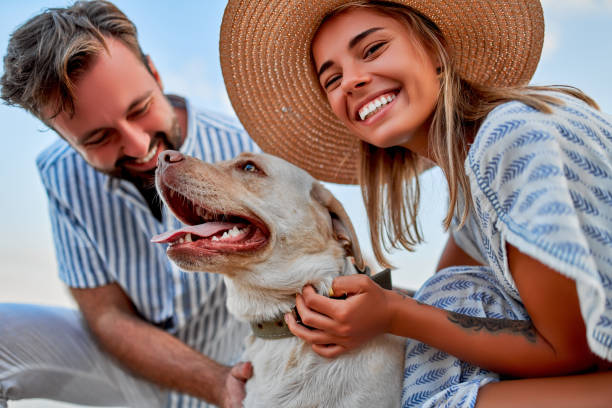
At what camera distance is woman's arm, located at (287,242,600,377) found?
1279 mm

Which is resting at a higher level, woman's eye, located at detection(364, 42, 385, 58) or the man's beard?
woman's eye, located at detection(364, 42, 385, 58)

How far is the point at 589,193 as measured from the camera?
1239 millimetres

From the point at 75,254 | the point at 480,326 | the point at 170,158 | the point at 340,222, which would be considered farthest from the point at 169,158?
the point at 75,254

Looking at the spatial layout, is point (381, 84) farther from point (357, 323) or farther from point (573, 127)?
point (357, 323)

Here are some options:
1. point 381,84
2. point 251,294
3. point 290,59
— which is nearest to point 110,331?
point 251,294

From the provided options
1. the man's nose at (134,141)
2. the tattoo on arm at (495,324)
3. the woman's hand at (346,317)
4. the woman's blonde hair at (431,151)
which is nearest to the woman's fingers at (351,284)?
the woman's hand at (346,317)

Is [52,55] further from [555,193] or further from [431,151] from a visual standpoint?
[555,193]

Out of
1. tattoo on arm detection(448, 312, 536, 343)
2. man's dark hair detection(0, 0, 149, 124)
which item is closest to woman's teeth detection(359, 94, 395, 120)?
tattoo on arm detection(448, 312, 536, 343)

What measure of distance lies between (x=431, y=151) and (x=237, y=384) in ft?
3.91

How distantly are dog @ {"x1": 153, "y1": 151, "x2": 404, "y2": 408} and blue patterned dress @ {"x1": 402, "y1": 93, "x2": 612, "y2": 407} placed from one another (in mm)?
187

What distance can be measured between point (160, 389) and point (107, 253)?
79 centimetres

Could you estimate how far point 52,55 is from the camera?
2.29 metres

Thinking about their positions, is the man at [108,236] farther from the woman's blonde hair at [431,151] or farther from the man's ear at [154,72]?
the woman's blonde hair at [431,151]

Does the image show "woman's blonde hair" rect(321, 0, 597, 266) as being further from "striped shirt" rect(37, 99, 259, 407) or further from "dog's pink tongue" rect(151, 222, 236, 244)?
"striped shirt" rect(37, 99, 259, 407)
